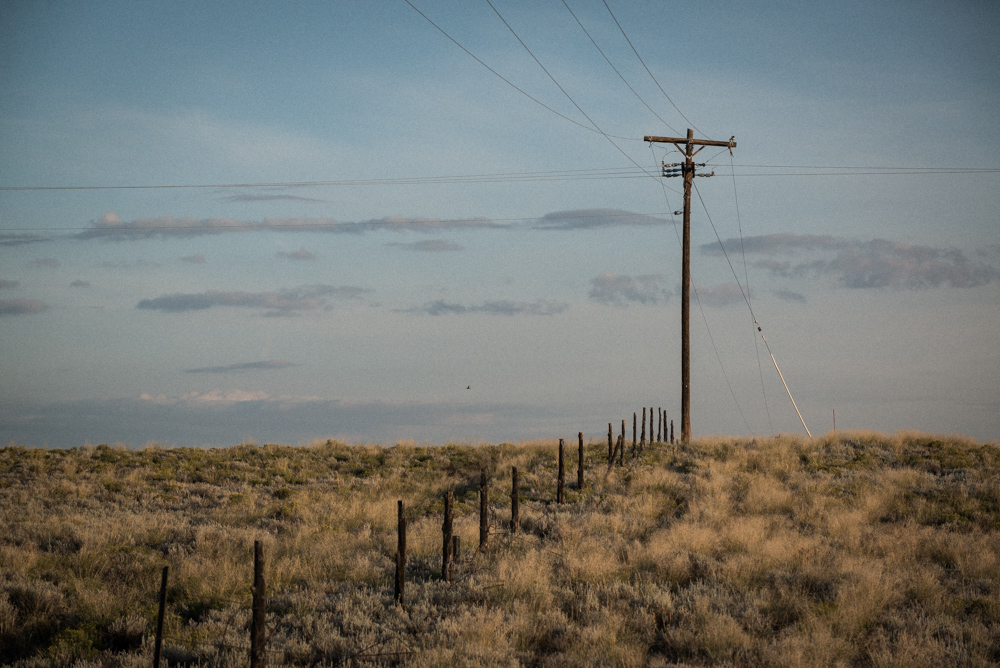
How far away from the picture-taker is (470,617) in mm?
11625

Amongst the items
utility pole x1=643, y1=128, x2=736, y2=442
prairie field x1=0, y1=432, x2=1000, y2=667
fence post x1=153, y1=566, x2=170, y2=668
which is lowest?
prairie field x1=0, y1=432, x2=1000, y2=667

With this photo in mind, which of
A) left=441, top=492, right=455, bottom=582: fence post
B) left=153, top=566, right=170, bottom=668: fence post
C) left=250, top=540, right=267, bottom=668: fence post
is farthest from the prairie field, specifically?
left=250, top=540, right=267, bottom=668: fence post

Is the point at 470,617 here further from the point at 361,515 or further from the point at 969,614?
the point at 361,515

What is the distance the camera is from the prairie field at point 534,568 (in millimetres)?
10922

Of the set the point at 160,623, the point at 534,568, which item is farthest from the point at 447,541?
the point at 160,623

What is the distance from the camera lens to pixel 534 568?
14320 mm

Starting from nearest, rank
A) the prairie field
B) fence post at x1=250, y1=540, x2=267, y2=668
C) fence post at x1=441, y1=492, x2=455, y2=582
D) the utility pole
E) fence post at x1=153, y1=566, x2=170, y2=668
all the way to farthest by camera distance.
Answer: 1. fence post at x1=250, y1=540, x2=267, y2=668
2. fence post at x1=153, y1=566, x2=170, y2=668
3. the prairie field
4. fence post at x1=441, y1=492, x2=455, y2=582
5. the utility pole

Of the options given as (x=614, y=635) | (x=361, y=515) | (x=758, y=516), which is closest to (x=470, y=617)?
(x=614, y=635)

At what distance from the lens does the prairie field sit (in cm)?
1092

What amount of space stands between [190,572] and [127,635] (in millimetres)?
2773

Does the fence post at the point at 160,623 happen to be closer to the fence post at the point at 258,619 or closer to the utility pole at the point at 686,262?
the fence post at the point at 258,619

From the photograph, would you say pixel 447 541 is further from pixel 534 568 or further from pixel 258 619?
pixel 258 619

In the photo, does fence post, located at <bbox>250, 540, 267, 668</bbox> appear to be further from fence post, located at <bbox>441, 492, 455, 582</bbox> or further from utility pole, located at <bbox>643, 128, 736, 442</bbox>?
utility pole, located at <bbox>643, 128, 736, 442</bbox>

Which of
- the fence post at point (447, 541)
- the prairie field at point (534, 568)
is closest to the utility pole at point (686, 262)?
the prairie field at point (534, 568)
